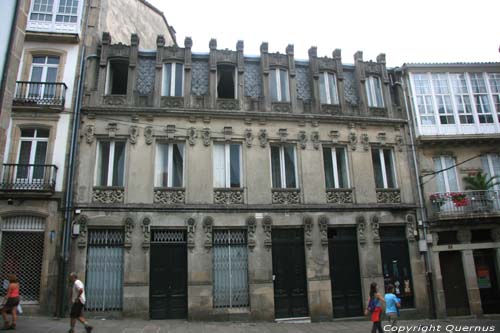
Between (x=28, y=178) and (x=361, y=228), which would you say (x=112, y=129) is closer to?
(x=28, y=178)

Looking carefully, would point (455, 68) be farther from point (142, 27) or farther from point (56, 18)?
point (56, 18)

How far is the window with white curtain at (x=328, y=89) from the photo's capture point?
1767 centimetres

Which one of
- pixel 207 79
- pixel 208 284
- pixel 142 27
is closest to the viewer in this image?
pixel 208 284

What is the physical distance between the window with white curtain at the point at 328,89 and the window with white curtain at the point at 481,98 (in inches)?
294

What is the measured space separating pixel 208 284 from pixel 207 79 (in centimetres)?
930

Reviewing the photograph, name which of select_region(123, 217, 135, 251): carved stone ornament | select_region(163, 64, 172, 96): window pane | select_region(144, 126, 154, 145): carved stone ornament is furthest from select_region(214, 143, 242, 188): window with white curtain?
select_region(123, 217, 135, 251): carved stone ornament

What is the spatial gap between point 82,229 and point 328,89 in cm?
1294

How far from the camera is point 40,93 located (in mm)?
15227

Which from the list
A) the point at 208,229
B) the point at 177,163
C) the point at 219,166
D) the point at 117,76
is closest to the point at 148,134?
the point at 177,163

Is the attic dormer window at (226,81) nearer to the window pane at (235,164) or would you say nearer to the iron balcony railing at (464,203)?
the window pane at (235,164)

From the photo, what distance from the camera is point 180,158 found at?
51.3ft

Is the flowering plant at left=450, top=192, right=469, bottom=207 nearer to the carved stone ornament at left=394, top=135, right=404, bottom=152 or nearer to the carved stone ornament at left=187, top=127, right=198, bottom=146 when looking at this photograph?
the carved stone ornament at left=394, top=135, right=404, bottom=152

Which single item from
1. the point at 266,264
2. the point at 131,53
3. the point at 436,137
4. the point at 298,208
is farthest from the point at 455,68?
the point at 131,53

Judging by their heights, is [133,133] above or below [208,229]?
above
